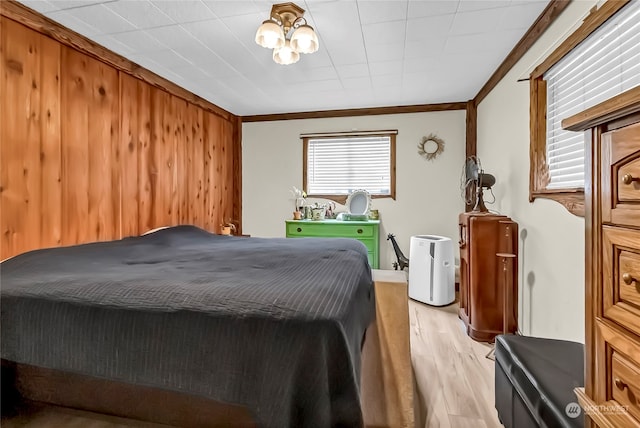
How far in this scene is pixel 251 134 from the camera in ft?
14.6

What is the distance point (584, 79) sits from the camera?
5.57 ft

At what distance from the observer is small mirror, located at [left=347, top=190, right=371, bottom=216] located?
402cm

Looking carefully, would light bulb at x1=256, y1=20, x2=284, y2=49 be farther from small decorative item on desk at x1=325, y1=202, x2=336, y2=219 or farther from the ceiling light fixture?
small decorative item on desk at x1=325, y1=202, x2=336, y2=219

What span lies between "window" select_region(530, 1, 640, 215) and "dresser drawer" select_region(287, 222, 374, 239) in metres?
1.79

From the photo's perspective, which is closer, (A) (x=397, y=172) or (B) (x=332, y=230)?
(B) (x=332, y=230)

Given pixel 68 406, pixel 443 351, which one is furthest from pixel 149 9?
pixel 443 351

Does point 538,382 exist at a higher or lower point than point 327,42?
lower

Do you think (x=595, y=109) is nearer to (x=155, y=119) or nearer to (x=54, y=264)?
(x=54, y=264)

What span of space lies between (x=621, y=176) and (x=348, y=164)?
3604 millimetres

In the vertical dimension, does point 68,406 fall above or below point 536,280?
below

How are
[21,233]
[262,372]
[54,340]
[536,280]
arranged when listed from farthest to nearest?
1. [536,280]
2. [21,233]
3. [54,340]
4. [262,372]

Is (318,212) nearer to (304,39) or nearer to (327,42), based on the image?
(327,42)

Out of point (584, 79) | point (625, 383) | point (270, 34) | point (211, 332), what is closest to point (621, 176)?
point (625, 383)

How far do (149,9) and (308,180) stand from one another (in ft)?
8.76
